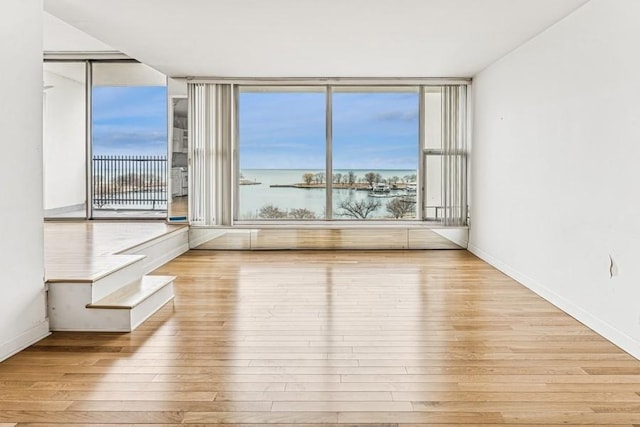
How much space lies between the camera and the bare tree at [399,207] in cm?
790

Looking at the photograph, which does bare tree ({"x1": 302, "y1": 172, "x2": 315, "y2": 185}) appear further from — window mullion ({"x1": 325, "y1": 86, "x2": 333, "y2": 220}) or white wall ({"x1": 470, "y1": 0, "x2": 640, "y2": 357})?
white wall ({"x1": 470, "y1": 0, "x2": 640, "y2": 357})

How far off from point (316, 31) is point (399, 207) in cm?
366

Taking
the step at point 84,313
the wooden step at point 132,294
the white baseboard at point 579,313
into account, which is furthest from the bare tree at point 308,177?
the step at point 84,313

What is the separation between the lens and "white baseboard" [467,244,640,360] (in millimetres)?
3217

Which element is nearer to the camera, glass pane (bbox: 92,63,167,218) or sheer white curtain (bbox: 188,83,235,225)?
sheer white curtain (bbox: 188,83,235,225)

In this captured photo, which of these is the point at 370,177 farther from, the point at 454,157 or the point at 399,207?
the point at 454,157

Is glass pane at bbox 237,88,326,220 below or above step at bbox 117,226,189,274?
above

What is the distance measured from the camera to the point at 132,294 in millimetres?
3902

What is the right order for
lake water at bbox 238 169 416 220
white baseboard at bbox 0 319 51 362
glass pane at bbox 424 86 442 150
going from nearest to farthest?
white baseboard at bbox 0 319 51 362
glass pane at bbox 424 86 442 150
lake water at bbox 238 169 416 220

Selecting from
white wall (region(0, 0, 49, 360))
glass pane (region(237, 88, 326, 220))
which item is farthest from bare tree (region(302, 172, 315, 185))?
white wall (region(0, 0, 49, 360))

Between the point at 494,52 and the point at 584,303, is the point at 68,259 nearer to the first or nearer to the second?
the point at 584,303

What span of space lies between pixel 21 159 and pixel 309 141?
204 inches

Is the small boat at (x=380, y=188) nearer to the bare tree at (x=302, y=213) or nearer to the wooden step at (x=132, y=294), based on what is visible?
the bare tree at (x=302, y=213)

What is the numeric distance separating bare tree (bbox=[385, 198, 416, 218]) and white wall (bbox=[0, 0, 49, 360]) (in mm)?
5392
